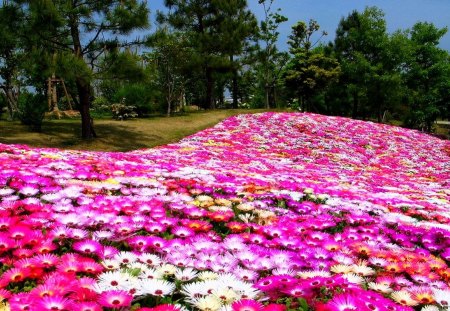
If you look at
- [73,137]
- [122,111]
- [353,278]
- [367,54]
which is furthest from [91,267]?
[367,54]

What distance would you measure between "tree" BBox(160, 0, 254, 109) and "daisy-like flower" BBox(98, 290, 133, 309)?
40.9 m

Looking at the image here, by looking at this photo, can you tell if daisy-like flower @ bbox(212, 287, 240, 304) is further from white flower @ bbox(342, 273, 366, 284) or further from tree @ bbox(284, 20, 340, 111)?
tree @ bbox(284, 20, 340, 111)

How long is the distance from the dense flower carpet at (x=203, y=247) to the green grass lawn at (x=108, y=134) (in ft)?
47.9

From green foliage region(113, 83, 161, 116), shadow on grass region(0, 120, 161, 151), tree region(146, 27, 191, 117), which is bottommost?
shadow on grass region(0, 120, 161, 151)

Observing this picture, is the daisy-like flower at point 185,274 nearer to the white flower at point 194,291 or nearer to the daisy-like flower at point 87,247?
the white flower at point 194,291

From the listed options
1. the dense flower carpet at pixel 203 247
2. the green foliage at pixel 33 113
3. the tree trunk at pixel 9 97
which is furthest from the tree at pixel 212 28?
the dense flower carpet at pixel 203 247

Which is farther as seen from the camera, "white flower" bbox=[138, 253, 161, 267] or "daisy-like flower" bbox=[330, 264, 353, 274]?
"daisy-like flower" bbox=[330, 264, 353, 274]

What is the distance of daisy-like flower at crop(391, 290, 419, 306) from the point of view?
2572mm

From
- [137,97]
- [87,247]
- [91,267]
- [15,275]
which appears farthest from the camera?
[137,97]

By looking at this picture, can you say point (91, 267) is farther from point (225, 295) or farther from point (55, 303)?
point (225, 295)

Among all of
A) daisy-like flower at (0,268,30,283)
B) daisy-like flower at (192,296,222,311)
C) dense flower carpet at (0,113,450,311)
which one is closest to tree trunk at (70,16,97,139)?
dense flower carpet at (0,113,450,311)

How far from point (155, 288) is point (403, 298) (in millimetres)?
1523

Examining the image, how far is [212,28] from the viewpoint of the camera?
148 ft

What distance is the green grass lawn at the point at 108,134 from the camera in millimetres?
20984
